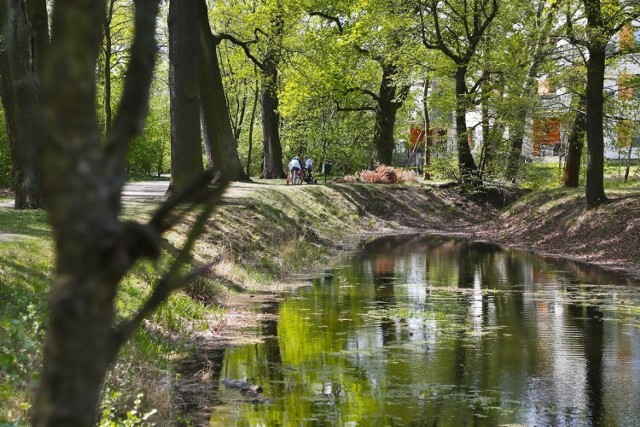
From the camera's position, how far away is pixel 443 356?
11344 mm

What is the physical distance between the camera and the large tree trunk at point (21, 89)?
17750mm

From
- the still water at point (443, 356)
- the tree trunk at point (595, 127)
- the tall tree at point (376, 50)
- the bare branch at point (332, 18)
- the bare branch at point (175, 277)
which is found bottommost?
the still water at point (443, 356)

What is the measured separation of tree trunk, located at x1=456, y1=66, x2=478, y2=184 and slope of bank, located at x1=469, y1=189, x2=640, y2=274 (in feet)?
15.7

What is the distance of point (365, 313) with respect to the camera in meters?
14.6

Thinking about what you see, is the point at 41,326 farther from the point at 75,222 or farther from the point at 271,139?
the point at 271,139

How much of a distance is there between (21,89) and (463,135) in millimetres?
22829

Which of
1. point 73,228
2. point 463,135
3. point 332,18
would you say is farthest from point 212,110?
point 73,228

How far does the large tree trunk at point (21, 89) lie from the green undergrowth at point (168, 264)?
43.9 inches

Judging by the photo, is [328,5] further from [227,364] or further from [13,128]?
[227,364]

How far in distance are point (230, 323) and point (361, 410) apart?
5034mm

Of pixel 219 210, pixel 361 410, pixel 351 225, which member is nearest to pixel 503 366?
pixel 361 410

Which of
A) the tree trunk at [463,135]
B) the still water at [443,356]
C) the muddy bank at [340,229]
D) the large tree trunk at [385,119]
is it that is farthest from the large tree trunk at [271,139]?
the still water at [443,356]

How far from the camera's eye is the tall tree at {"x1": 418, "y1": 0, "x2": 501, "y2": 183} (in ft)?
118

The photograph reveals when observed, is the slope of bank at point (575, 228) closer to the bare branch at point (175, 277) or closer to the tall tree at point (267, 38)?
the tall tree at point (267, 38)
